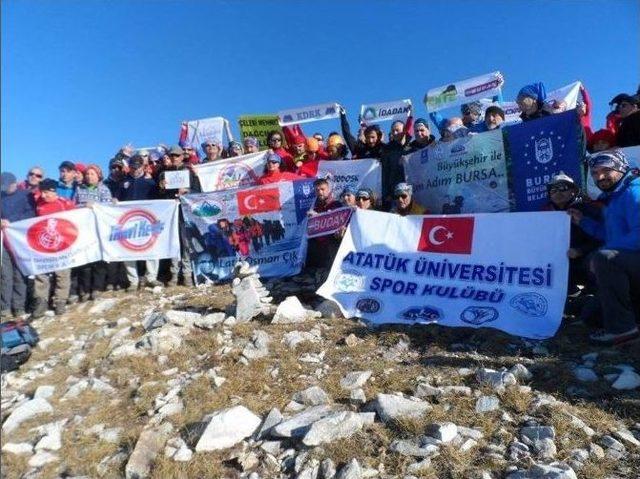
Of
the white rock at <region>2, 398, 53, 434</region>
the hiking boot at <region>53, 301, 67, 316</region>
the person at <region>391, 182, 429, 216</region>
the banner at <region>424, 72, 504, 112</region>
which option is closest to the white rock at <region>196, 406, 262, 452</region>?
the white rock at <region>2, 398, 53, 434</region>

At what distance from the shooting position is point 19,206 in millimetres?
9086

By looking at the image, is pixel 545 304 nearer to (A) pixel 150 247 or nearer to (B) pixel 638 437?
(B) pixel 638 437

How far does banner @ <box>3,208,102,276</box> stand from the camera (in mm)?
8680

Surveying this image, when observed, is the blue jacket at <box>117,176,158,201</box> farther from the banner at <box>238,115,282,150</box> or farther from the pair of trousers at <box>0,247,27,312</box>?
the banner at <box>238,115,282,150</box>

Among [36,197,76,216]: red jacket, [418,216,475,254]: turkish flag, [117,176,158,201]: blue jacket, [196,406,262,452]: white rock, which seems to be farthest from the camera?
[117,176,158,201]: blue jacket

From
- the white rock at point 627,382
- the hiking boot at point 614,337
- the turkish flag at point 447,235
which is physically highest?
the turkish flag at point 447,235

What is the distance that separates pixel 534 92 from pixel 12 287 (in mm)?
9244

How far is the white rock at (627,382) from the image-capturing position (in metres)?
4.27

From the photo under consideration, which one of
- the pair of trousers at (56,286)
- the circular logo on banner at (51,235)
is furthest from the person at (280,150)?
the pair of trousers at (56,286)

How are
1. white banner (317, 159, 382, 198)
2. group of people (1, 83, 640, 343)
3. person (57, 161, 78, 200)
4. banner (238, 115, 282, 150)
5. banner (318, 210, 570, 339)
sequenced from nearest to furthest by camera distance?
group of people (1, 83, 640, 343) → banner (318, 210, 570, 339) → white banner (317, 159, 382, 198) → person (57, 161, 78, 200) → banner (238, 115, 282, 150)

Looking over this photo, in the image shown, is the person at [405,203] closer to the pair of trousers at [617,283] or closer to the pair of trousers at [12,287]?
the pair of trousers at [617,283]

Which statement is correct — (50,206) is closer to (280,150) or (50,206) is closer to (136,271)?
(136,271)

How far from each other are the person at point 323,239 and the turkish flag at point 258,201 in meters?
0.84

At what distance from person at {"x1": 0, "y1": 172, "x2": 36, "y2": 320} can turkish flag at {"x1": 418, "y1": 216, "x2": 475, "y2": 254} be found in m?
6.90
